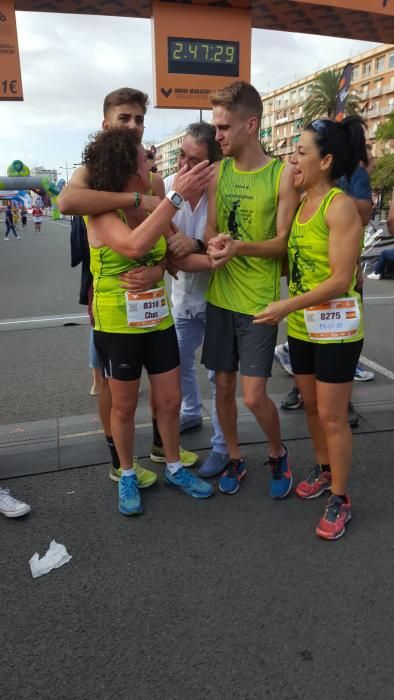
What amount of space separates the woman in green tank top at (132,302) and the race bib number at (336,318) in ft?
2.19

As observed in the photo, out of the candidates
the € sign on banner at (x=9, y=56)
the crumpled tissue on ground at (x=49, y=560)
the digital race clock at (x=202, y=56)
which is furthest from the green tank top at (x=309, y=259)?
the digital race clock at (x=202, y=56)

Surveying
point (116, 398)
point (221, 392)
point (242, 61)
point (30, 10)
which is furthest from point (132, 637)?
point (242, 61)

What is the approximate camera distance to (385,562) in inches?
90.0

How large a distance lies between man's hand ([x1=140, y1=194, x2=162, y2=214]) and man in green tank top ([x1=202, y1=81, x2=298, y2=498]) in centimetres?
33

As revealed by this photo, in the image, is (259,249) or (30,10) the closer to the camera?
(259,249)

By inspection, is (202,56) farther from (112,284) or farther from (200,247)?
(112,284)

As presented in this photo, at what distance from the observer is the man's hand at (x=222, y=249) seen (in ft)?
8.07

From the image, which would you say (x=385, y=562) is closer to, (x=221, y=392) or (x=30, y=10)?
(x=221, y=392)

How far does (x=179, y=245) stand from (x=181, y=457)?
1344 millimetres

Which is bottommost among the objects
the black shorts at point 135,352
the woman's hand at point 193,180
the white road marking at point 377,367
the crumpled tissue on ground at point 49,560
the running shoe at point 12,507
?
the crumpled tissue on ground at point 49,560

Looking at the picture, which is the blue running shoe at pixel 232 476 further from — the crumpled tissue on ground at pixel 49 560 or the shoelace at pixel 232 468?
the crumpled tissue on ground at pixel 49 560

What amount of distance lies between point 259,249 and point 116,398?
107 cm

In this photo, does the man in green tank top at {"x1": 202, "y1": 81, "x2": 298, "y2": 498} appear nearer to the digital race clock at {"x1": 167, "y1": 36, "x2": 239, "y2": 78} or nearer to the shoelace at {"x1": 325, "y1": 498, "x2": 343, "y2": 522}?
the shoelace at {"x1": 325, "y1": 498, "x2": 343, "y2": 522}

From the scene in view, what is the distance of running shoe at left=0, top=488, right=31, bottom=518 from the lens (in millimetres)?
2688
